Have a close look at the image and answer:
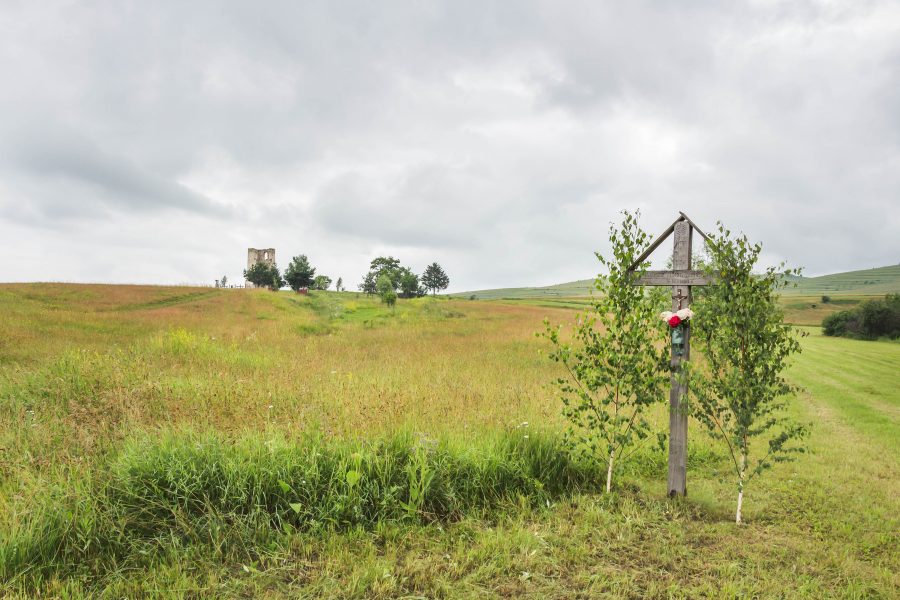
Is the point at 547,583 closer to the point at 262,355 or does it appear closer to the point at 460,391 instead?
the point at 460,391

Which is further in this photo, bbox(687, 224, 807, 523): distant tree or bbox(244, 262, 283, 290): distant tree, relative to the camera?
bbox(244, 262, 283, 290): distant tree

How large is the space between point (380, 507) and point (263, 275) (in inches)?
3187

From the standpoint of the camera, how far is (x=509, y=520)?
15.0 feet

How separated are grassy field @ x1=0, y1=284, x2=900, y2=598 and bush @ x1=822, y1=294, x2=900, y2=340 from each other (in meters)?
44.3

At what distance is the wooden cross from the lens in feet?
18.1

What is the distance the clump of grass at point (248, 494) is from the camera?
12.4 feet

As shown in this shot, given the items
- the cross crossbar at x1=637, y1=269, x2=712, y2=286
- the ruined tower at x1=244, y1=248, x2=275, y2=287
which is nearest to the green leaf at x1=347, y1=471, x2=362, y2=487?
the cross crossbar at x1=637, y1=269, x2=712, y2=286

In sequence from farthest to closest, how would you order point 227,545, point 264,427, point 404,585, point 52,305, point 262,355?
point 52,305
point 262,355
point 264,427
point 227,545
point 404,585

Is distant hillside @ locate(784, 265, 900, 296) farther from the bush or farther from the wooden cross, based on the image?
the wooden cross

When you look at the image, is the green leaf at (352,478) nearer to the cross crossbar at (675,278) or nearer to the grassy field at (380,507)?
the grassy field at (380,507)

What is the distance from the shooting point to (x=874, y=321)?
40656 millimetres

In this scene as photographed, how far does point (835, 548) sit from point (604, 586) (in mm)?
2918

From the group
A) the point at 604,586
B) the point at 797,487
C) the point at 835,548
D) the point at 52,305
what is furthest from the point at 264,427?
the point at 52,305

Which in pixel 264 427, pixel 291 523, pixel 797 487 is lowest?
pixel 797 487
